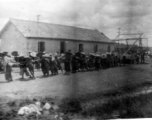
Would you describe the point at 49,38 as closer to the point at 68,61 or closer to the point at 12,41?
the point at 68,61

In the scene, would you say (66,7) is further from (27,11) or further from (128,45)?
(128,45)

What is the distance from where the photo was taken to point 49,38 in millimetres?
6898

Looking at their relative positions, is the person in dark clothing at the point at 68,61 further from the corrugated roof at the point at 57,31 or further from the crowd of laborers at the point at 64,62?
the corrugated roof at the point at 57,31

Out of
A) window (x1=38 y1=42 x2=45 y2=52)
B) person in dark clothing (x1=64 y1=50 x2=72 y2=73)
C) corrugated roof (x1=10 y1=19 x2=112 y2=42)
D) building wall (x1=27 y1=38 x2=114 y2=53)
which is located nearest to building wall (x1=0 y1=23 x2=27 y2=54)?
corrugated roof (x1=10 y1=19 x2=112 y2=42)

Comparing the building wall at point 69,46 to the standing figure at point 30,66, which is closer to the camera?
the standing figure at point 30,66

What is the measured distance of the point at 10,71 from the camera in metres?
5.49

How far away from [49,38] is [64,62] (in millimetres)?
1146

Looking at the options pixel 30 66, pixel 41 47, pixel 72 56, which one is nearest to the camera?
pixel 30 66

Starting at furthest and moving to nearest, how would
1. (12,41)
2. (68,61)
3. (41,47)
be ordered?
(41,47) → (68,61) → (12,41)

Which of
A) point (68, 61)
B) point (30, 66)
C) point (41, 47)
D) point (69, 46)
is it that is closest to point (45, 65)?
point (41, 47)

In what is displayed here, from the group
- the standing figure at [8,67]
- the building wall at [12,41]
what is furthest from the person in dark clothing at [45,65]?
the standing figure at [8,67]

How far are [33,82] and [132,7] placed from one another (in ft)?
12.4

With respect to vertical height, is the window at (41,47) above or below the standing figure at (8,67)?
above

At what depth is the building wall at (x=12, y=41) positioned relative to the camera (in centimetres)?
541
